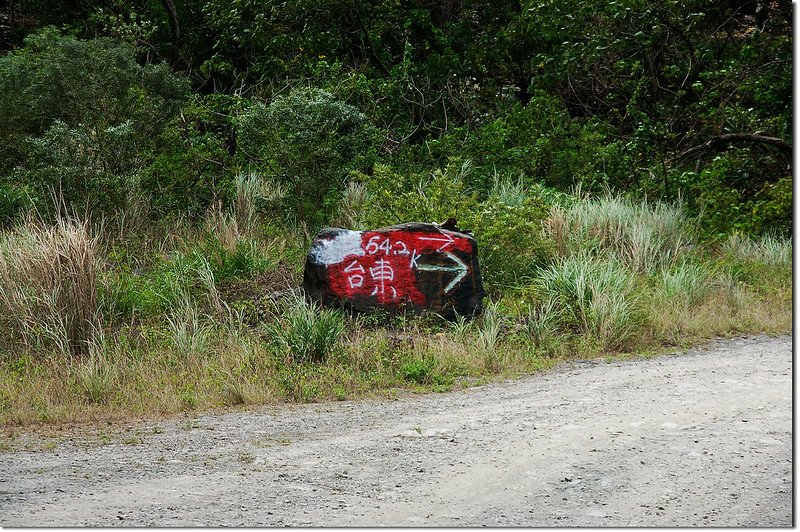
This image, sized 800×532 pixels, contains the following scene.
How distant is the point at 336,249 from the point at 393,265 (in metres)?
0.58

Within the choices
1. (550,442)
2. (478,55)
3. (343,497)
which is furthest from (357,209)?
(343,497)

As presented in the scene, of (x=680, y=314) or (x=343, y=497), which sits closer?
(x=343, y=497)

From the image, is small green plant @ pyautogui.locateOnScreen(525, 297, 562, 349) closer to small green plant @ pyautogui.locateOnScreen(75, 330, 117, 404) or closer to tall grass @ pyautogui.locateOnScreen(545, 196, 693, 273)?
tall grass @ pyautogui.locateOnScreen(545, 196, 693, 273)

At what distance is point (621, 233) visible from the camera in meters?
12.0

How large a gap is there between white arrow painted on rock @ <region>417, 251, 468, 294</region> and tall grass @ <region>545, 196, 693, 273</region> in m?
2.02

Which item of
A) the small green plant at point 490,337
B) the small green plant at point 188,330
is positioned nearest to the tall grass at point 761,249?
the small green plant at point 490,337

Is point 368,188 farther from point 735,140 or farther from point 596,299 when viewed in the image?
point 735,140

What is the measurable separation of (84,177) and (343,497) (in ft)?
26.6

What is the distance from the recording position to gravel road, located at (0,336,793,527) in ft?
15.3

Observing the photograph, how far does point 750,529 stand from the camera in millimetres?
4438

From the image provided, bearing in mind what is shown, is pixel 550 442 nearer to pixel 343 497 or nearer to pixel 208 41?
pixel 343 497

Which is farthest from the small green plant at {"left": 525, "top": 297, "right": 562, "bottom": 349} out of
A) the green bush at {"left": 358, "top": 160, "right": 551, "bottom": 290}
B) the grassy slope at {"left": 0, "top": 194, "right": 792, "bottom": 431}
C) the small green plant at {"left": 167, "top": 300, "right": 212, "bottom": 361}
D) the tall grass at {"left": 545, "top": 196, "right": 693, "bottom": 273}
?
the small green plant at {"left": 167, "top": 300, "right": 212, "bottom": 361}

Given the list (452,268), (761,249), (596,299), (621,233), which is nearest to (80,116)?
(452,268)

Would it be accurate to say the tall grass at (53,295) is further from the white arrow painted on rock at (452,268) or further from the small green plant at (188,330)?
the white arrow painted on rock at (452,268)
